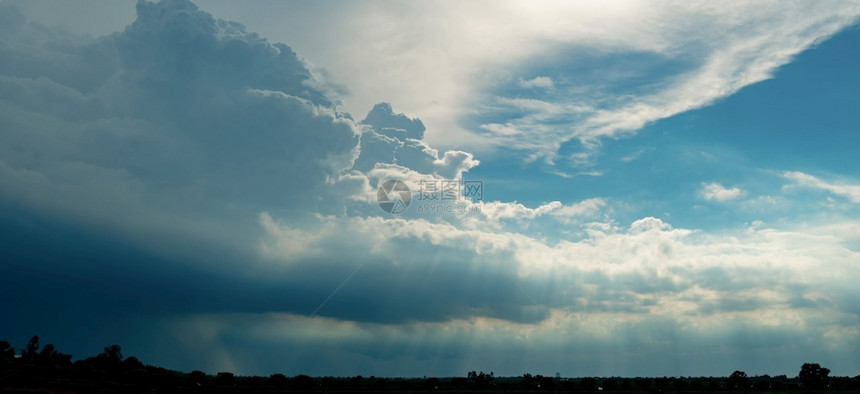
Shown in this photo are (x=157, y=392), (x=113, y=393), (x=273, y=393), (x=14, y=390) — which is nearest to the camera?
(x=14, y=390)

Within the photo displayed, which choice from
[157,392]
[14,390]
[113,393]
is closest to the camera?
[14,390]

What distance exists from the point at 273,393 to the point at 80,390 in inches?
2333

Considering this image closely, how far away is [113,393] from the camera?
15712 cm

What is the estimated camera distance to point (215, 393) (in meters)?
188

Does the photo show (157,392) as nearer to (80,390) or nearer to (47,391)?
(80,390)

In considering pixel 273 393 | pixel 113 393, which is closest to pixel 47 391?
pixel 113 393

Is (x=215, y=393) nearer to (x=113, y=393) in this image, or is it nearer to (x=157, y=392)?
(x=157, y=392)

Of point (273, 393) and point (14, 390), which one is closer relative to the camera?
point (14, 390)

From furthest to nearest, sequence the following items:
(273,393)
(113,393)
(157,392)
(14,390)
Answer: (273,393) → (157,392) → (113,393) → (14,390)

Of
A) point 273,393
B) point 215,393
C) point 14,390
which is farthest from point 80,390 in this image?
point 273,393

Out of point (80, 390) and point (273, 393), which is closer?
point (80, 390)

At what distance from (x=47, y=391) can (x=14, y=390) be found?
668cm

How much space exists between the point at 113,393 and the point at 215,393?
1416 inches

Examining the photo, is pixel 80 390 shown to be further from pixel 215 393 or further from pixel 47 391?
pixel 215 393
